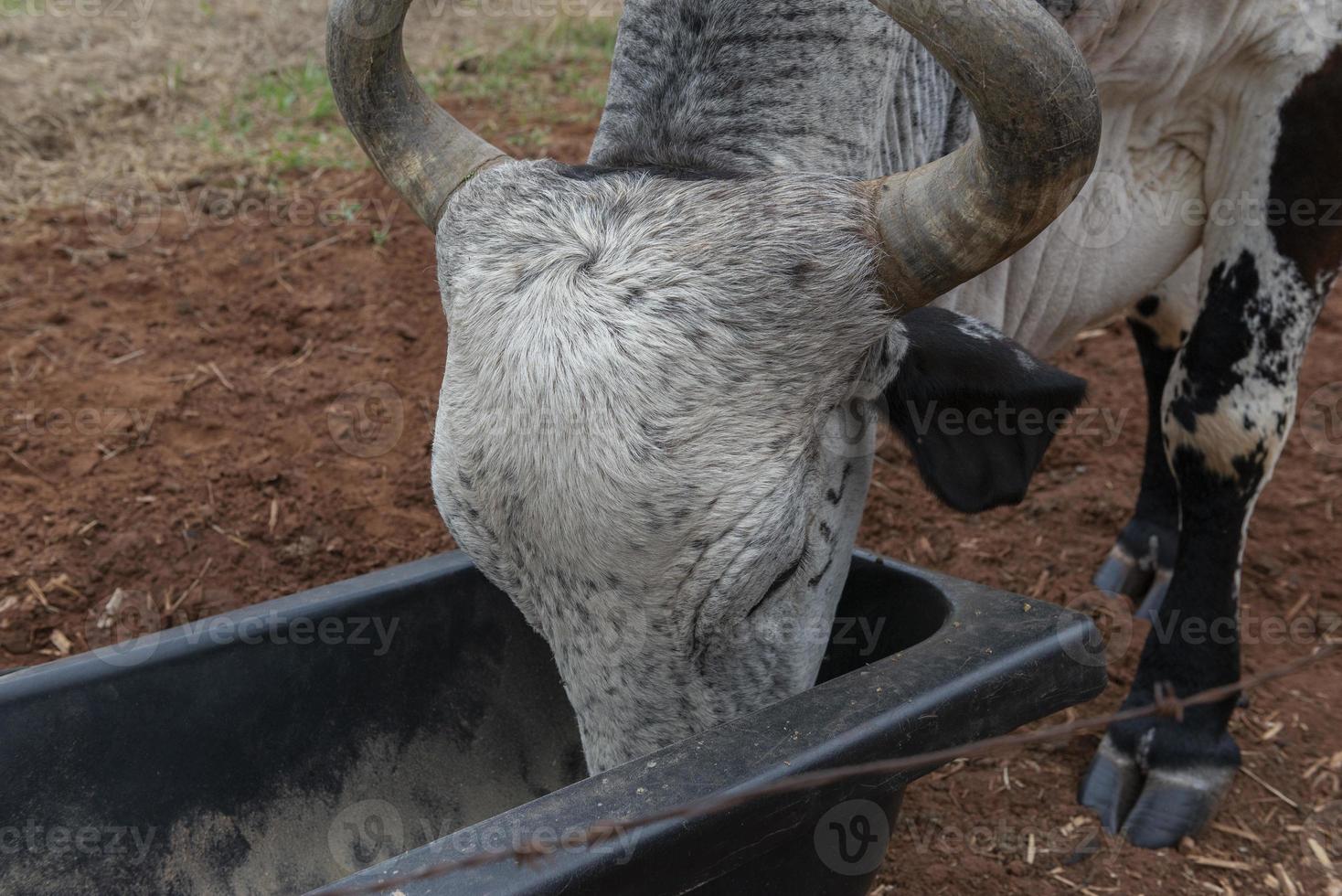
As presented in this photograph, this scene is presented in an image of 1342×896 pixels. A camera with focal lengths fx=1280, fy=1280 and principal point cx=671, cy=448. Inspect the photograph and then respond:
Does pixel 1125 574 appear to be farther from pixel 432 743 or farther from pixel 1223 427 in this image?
pixel 432 743

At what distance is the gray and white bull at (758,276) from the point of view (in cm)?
182

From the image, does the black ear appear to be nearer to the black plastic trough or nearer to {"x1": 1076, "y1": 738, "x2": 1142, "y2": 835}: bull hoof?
the black plastic trough

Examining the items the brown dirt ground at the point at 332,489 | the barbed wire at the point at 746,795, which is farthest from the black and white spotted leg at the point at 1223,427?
the barbed wire at the point at 746,795

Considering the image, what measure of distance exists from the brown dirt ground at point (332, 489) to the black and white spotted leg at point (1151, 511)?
0.12 m

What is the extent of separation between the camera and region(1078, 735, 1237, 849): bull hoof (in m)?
2.84

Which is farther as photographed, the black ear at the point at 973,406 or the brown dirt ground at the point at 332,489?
the brown dirt ground at the point at 332,489

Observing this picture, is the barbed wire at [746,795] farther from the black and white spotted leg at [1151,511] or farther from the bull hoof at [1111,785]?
the black and white spotted leg at [1151,511]

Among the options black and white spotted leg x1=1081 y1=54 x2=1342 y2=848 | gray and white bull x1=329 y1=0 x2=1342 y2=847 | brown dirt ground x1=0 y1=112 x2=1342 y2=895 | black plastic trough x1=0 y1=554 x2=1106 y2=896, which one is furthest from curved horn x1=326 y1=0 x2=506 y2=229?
black and white spotted leg x1=1081 y1=54 x2=1342 y2=848

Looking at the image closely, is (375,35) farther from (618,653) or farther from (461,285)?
(618,653)

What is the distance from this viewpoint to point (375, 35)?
229cm

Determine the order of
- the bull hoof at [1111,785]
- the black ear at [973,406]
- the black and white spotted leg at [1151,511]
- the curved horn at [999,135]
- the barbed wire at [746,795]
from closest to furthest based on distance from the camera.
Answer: the barbed wire at [746,795], the curved horn at [999,135], the black ear at [973,406], the bull hoof at [1111,785], the black and white spotted leg at [1151,511]

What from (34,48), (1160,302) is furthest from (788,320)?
(34,48)

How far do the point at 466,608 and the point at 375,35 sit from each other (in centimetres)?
115

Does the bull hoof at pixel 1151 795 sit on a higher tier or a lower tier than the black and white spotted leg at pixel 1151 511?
lower
